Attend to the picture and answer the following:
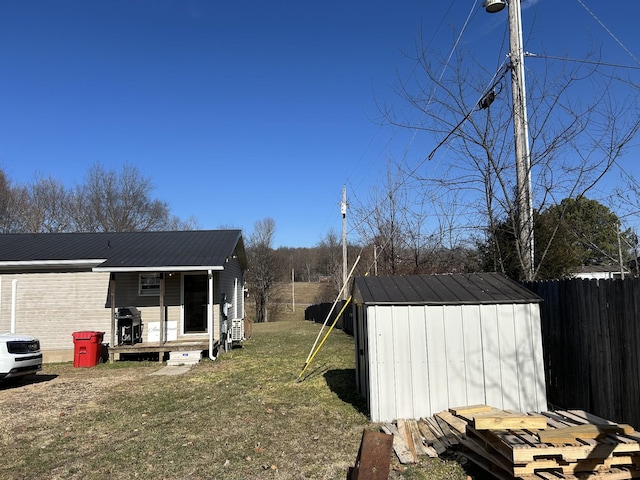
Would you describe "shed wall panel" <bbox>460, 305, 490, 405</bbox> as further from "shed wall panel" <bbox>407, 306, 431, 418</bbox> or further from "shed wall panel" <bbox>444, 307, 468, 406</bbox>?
"shed wall panel" <bbox>407, 306, 431, 418</bbox>

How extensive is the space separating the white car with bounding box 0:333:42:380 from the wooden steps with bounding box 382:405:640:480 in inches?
353

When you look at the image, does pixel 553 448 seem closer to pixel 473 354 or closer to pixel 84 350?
pixel 473 354

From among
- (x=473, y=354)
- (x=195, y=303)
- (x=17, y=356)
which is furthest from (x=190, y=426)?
(x=195, y=303)

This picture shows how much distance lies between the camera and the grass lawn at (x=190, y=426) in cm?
480

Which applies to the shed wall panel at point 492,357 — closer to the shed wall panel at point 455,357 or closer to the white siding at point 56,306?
the shed wall panel at point 455,357

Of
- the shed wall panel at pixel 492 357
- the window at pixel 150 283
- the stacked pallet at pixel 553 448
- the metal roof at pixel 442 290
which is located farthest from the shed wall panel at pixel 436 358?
the window at pixel 150 283

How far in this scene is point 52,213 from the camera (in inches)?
1371

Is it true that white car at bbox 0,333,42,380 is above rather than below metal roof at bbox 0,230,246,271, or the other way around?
below

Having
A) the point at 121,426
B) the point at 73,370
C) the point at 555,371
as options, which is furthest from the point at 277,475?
the point at 73,370

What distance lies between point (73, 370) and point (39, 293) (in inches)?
136

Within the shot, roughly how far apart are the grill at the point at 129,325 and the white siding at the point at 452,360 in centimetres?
933

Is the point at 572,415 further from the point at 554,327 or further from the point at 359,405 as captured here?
the point at 359,405

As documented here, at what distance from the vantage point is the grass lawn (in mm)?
4797

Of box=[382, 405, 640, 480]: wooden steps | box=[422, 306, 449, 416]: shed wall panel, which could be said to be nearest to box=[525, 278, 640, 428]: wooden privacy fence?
box=[382, 405, 640, 480]: wooden steps
